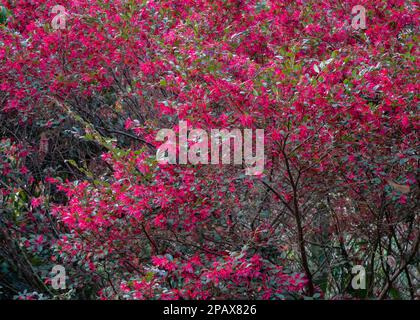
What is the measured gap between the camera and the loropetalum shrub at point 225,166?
373cm

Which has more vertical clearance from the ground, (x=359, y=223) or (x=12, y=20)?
(x=12, y=20)

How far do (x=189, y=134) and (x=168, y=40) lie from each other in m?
1.08

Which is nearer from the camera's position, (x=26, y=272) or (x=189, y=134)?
(x=189, y=134)

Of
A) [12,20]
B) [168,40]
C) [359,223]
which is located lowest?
[359,223]

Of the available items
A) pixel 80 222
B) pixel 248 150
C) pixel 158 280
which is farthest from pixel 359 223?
pixel 80 222

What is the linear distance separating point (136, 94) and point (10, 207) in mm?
1158

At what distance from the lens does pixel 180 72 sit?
4.05 m

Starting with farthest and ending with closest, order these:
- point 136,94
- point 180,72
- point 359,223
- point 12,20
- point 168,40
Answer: point 12,20 → point 136,94 → point 168,40 → point 359,223 → point 180,72

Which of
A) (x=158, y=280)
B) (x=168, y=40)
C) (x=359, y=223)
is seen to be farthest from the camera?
(x=168, y=40)

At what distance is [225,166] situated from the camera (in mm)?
3893

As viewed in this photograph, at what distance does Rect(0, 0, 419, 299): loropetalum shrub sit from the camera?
373 centimetres

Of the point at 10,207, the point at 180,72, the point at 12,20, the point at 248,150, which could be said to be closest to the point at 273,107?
the point at 248,150

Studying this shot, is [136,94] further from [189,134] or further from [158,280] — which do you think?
[158,280]

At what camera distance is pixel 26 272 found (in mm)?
4754
